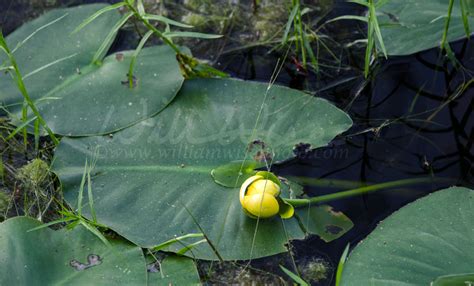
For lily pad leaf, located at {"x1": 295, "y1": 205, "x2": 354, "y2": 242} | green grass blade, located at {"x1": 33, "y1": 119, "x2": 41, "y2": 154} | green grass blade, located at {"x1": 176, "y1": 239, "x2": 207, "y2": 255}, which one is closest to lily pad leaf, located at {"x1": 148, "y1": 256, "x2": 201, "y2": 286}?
green grass blade, located at {"x1": 176, "y1": 239, "x2": 207, "y2": 255}

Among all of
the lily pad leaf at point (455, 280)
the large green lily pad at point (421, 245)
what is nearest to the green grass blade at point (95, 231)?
the large green lily pad at point (421, 245)

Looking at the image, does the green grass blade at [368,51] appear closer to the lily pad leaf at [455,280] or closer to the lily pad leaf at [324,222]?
the lily pad leaf at [324,222]

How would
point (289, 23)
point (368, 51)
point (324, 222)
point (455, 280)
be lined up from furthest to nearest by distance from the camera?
point (289, 23), point (368, 51), point (324, 222), point (455, 280)

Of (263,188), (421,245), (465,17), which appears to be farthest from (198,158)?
(465,17)

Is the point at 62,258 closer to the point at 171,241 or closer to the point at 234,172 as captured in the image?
the point at 171,241

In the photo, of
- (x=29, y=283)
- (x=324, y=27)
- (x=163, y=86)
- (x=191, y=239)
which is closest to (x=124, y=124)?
(x=163, y=86)

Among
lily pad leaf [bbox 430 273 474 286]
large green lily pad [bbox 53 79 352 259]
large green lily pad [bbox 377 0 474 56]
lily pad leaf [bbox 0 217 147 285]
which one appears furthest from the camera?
large green lily pad [bbox 377 0 474 56]

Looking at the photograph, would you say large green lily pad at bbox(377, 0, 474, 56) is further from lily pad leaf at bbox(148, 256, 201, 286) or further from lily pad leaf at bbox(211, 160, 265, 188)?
lily pad leaf at bbox(148, 256, 201, 286)
